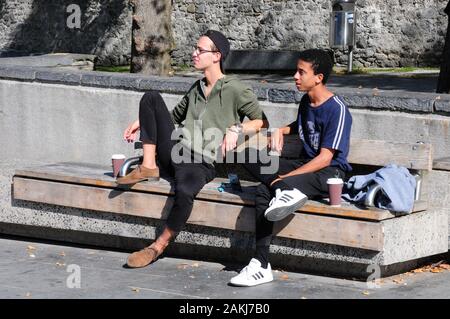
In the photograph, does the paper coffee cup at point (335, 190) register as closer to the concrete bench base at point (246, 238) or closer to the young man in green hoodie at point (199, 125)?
the concrete bench base at point (246, 238)

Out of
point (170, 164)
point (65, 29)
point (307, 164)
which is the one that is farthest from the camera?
point (65, 29)

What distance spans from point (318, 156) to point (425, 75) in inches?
585

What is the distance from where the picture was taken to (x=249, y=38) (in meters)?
26.6

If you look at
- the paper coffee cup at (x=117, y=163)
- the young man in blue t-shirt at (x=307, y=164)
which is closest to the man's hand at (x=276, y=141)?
the young man in blue t-shirt at (x=307, y=164)

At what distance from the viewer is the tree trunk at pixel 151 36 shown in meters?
13.1

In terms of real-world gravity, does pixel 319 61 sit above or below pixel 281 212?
above

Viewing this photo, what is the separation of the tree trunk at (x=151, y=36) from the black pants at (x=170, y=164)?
5446mm

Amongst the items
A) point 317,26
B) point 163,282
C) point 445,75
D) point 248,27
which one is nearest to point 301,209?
point 163,282

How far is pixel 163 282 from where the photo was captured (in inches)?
278

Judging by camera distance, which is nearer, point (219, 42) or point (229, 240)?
point (229, 240)

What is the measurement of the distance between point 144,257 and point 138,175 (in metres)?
0.56

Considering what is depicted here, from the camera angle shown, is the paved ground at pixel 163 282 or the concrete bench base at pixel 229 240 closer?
the paved ground at pixel 163 282

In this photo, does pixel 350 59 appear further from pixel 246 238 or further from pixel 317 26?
pixel 246 238
